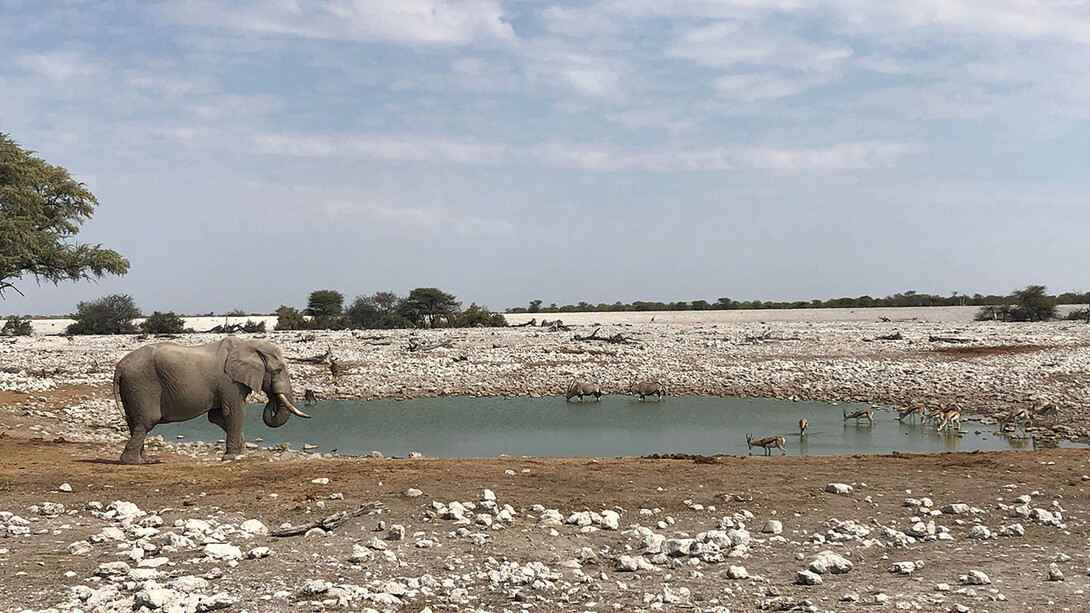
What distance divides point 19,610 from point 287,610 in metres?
1.83

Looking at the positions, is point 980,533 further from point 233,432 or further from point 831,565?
point 233,432

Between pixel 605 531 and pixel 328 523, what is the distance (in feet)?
9.09

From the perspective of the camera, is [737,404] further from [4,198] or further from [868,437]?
[4,198]

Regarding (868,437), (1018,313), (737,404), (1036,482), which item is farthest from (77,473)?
(1018,313)

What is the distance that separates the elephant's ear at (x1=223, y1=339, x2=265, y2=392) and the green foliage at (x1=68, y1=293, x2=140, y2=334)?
152 ft

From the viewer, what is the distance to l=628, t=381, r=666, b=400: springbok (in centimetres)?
2636

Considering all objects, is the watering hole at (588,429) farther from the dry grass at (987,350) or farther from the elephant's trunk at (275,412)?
the dry grass at (987,350)

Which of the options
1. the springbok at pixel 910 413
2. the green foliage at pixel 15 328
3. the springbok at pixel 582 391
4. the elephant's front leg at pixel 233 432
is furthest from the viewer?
the green foliage at pixel 15 328

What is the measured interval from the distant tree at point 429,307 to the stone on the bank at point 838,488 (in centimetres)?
5151

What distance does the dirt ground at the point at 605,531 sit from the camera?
6473mm

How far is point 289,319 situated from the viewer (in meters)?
60.8

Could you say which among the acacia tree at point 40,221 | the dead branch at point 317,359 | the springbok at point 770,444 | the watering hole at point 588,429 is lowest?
the watering hole at point 588,429

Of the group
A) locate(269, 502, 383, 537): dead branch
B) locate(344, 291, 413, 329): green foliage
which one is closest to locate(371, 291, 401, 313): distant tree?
locate(344, 291, 413, 329): green foliage

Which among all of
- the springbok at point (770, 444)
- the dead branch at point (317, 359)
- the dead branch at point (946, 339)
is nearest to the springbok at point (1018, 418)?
the springbok at point (770, 444)
